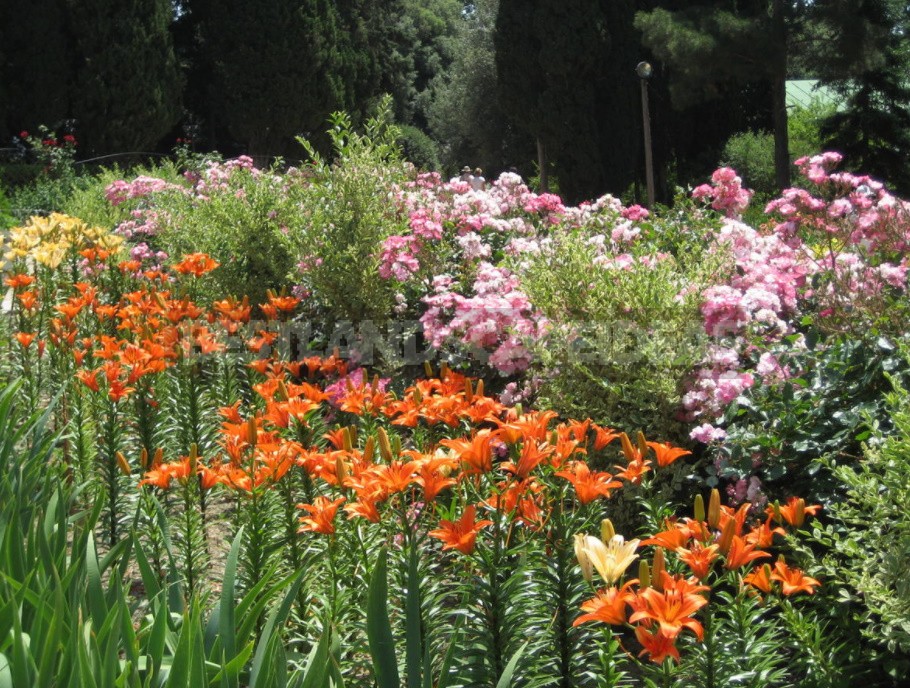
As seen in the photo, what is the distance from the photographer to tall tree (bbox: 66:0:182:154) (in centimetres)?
1753

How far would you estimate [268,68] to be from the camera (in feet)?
66.3

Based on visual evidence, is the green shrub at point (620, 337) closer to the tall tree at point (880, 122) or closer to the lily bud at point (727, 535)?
the lily bud at point (727, 535)

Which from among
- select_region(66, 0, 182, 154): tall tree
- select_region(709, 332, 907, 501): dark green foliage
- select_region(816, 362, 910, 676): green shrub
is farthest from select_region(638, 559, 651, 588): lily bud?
select_region(66, 0, 182, 154): tall tree

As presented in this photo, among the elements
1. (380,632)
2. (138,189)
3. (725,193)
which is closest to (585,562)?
(380,632)

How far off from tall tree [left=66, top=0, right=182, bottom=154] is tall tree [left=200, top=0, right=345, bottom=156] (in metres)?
2.35

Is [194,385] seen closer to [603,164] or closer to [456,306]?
[456,306]

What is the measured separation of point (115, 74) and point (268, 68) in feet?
12.0

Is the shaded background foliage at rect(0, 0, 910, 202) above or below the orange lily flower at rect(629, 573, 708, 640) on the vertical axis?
above

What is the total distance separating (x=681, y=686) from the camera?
1.72 metres

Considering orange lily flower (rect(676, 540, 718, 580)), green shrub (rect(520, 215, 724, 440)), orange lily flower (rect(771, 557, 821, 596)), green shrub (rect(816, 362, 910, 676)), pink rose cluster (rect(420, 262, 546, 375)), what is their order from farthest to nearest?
pink rose cluster (rect(420, 262, 546, 375)) < green shrub (rect(520, 215, 724, 440)) < green shrub (rect(816, 362, 910, 676)) < orange lily flower (rect(771, 557, 821, 596)) < orange lily flower (rect(676, 540, 718, 580))

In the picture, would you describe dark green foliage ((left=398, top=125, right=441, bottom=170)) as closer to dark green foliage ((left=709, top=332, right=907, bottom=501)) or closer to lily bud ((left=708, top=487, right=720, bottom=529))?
dark green foliage ((left=709, top=332, right=907, bottom=501))

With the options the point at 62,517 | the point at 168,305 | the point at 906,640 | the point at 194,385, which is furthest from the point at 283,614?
the point at 168,305

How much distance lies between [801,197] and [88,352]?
333 cm

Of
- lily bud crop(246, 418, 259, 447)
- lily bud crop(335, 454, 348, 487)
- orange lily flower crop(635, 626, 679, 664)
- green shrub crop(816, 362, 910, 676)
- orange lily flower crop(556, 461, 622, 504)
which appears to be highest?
lily bud crop(246, 418, 259, 447)
